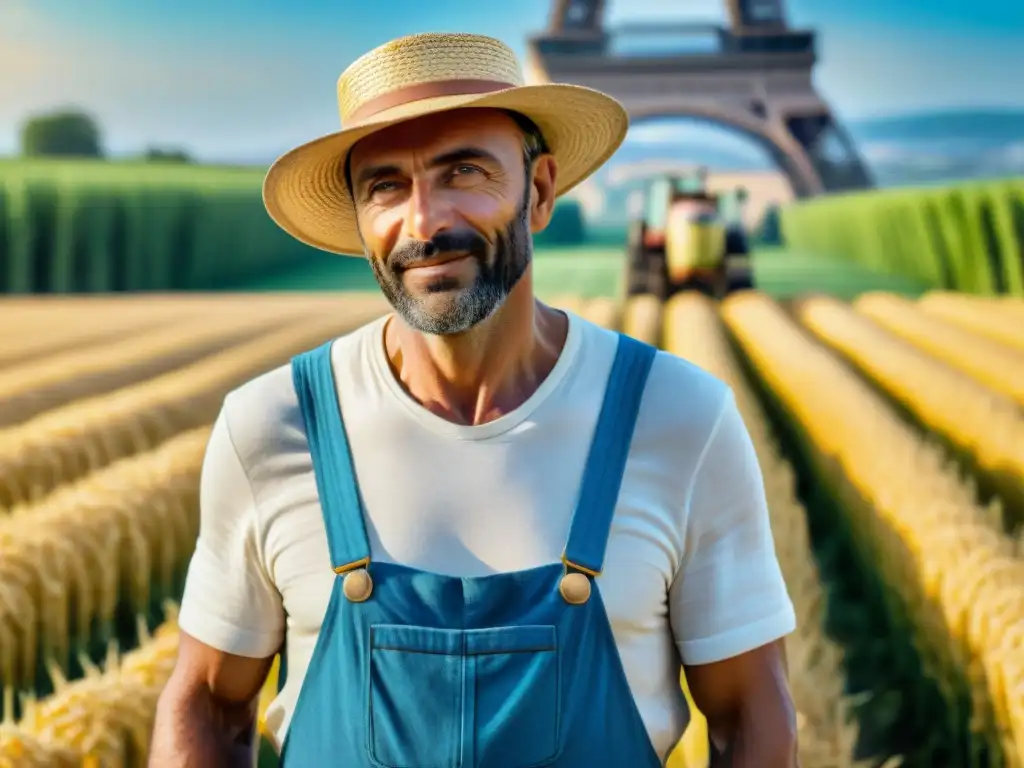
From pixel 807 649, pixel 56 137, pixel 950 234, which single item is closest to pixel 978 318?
pixel 950 234

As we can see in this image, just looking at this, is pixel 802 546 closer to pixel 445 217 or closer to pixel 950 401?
pixel 445 217

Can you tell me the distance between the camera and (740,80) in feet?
131

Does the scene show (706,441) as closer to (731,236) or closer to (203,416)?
(203,416)

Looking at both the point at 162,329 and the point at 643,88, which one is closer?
the point at 162,329

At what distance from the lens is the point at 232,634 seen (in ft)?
5.58

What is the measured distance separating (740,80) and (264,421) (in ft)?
131

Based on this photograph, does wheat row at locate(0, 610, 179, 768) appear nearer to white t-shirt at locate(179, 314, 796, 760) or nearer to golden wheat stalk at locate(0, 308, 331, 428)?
white t-shirt at locate(179, 314, 796, 760)

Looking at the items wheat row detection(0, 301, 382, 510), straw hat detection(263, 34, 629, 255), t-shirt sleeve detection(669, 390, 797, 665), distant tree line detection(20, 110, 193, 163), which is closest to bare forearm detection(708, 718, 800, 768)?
t-shirt sleeve detection(669, 390, 797, 665)

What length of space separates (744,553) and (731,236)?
16.6 m

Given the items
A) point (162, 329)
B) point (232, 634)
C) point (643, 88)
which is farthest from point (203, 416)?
point (643, 88)

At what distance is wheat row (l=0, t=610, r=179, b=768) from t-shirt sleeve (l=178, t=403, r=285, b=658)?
34.5 inches

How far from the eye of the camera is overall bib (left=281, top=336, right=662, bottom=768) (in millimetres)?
1573

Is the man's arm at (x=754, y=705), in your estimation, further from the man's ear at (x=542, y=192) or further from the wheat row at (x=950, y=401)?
the wheat row at (x=950, y=401)

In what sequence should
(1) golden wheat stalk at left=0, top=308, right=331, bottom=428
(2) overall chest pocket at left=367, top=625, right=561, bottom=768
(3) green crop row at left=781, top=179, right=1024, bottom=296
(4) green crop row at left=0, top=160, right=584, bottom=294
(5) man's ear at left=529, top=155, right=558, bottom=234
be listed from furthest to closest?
(4) green crop row at left=0, top=160, right=584, bottom=294, (3) green crop row at left=781, top=179, right=1024, bottom=296, (1) golden wheat stalk at left=0, top=308, right=331, bottom=428, (5) man's ear at left=529, top=155, right=558, bottom=234, (2) overall chest pocket at left=367, top=625, right=561, bottom=768
